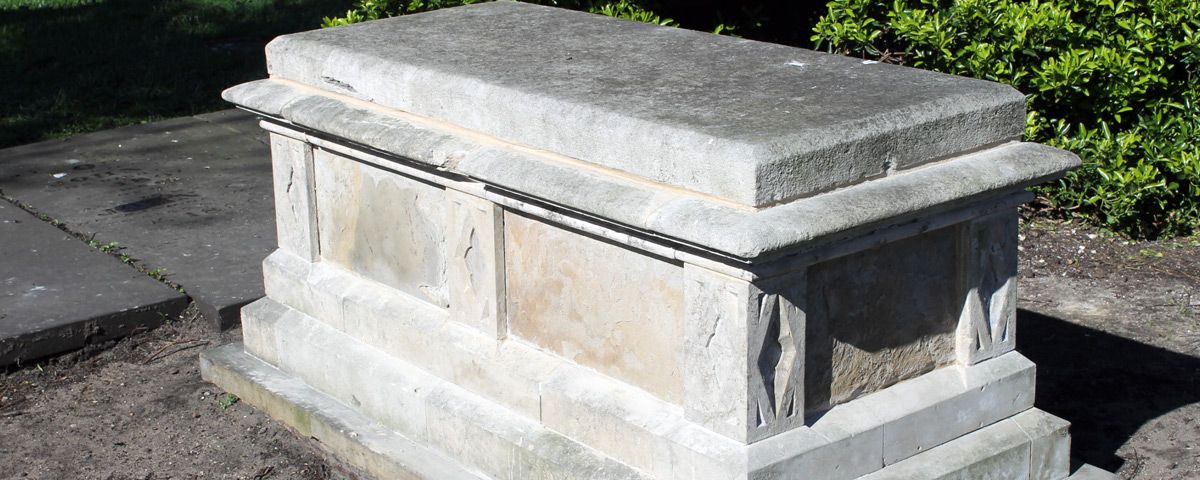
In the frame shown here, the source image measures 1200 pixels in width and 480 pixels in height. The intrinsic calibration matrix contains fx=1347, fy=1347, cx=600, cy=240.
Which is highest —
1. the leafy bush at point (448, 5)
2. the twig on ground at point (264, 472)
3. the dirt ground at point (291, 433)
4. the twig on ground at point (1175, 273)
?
the leafy bush at point (448, 5)

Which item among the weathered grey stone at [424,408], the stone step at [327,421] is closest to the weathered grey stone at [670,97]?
the weathered grey stone at [424,408]

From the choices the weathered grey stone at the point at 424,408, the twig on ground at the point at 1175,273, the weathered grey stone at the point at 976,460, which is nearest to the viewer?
the weathered grey stone at the point at 976,460

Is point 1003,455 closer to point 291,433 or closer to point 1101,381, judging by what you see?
point 1101,381

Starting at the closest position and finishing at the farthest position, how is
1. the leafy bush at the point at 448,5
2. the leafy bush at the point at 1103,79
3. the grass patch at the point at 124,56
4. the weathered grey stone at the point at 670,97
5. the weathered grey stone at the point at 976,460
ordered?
1. the weathered grey stone at the point at 670,97
2. the weathered grey stone at the point at 976,460
3. the leafy bush at the point at 1103,79
4. the leafy bush at the point at 448,5
5. the grass patch at the point at 124,56

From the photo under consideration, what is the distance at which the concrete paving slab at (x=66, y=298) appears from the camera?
4535 mm

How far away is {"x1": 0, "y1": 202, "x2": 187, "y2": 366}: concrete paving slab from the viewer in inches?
179

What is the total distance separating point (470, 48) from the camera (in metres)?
3.76

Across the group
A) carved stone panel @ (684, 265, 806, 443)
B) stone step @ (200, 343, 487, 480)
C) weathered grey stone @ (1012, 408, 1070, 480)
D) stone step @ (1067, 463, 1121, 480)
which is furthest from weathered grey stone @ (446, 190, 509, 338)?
stone step @ (1067, 463, 1121, 480)

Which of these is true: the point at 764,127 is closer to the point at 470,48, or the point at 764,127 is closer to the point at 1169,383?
the point at 470,48

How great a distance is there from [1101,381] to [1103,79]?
167 cm

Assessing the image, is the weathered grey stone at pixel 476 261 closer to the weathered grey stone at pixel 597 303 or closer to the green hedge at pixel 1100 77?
the weathered grey stone at pixel 597 303

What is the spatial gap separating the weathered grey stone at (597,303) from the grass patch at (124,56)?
445cm

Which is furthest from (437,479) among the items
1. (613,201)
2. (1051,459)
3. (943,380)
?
(1051,459)

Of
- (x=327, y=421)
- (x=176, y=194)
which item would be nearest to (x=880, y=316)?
(x=327, y=421)
